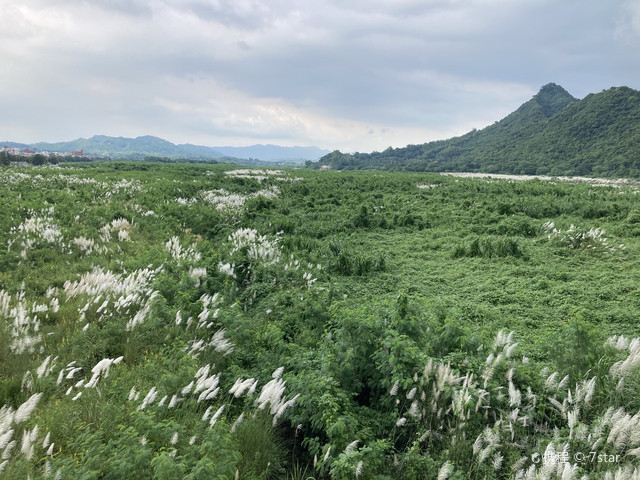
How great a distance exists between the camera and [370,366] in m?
4.12

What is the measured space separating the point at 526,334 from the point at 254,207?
543 inches

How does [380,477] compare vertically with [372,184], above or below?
below

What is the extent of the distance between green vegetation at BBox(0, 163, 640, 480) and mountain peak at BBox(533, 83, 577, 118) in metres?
146

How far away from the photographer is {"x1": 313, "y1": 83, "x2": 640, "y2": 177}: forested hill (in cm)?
6619

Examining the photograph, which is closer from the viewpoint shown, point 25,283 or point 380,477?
point 380,477

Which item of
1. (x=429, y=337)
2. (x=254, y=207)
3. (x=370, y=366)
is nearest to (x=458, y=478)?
(x=370, y=366)

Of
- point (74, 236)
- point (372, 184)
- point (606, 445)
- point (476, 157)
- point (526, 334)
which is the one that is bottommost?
point (526, 334)

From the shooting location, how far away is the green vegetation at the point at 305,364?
9.04ft

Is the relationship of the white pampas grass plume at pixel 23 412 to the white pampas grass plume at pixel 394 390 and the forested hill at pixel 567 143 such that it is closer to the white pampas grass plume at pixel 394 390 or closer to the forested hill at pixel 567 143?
the white pampas grass plume at pixel 394 390

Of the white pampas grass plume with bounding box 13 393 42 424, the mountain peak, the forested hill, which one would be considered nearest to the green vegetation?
the white pampas grass plume with bounding box 13 393 42 424

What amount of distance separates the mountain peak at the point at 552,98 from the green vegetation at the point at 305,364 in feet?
479

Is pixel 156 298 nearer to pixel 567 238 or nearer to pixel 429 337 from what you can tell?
pixel 429 337

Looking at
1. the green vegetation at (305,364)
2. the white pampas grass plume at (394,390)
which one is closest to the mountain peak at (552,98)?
the green vegetation at (305,364)

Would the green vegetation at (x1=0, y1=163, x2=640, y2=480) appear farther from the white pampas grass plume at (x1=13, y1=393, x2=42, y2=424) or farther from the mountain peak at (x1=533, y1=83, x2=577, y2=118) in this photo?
the mountain peak at (x1=533, y1=83, x2=577, y2=118)
